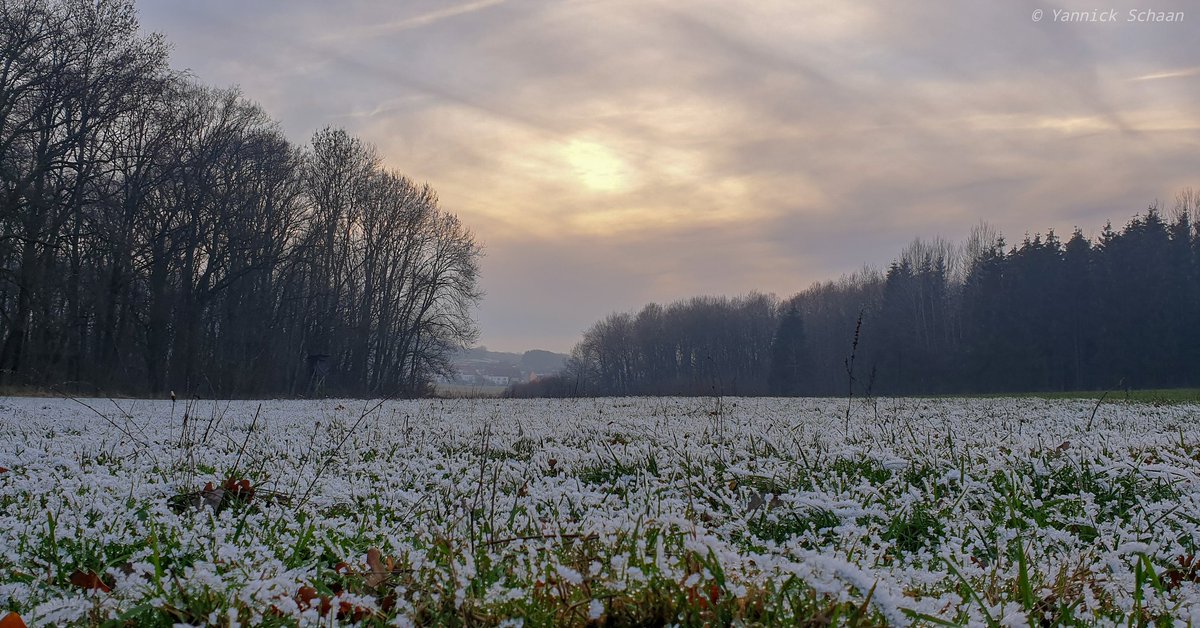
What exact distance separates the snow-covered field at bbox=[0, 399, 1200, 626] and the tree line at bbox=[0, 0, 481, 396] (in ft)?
39.3

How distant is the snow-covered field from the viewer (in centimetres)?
198

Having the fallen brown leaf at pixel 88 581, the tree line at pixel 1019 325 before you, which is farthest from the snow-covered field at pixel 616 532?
the tree line at pixel 1019 325

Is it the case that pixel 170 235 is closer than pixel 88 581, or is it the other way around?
pixel 88 581

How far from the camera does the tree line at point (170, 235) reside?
20469 mm

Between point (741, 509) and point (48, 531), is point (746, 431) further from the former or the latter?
point (48, 531)

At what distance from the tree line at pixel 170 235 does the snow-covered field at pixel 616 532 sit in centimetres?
1197

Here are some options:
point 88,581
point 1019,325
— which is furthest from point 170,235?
point 1019,325

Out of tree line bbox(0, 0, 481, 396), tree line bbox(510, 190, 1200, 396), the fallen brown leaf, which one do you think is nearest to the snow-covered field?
the fallen brown leaf

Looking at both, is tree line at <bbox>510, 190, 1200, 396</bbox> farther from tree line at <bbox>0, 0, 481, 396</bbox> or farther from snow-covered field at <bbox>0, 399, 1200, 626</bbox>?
snow-covered field at <bbox>0, 399, 1200, 626</bbox>

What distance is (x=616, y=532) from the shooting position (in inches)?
94.2

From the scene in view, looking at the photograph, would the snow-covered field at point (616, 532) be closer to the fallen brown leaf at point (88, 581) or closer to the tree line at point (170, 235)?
the fallen brown leaf at point (88, 581)

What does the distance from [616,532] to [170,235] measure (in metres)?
27.9

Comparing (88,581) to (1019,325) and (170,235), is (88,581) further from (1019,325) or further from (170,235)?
(1019,325)

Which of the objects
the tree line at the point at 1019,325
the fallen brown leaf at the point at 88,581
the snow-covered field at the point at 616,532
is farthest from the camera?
the tree line at the point at 1019,325
